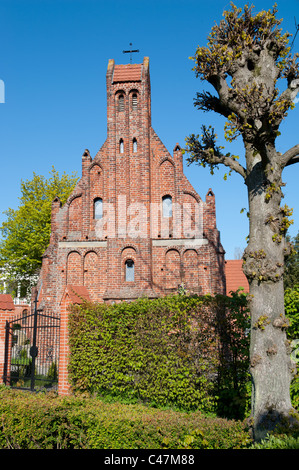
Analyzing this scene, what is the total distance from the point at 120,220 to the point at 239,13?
11940mm

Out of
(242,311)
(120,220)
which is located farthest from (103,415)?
(120,220)

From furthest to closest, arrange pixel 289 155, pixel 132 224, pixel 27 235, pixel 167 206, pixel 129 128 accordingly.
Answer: pixel 27 235 → pixel 129 128 → pixel 167 206 → pixel 132 224 → pixel 289 155

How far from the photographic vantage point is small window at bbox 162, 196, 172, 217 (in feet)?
60.3

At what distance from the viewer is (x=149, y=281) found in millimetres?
17422

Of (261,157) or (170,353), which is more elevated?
(261,157)

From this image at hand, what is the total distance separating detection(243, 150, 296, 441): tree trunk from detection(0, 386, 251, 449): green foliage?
0.51m

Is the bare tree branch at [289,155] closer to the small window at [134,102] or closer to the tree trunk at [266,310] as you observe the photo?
the tree trunk at [266,310]

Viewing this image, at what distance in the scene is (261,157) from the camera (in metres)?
6.27

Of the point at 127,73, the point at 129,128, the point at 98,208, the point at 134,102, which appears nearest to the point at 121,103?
the point at 134,102

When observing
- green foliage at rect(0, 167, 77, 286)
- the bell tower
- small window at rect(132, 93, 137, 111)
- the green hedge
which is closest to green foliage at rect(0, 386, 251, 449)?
the green hedge

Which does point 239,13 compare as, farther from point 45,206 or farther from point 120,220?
point 45,206

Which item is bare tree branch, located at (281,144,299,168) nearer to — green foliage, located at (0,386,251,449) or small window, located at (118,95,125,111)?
green foliage, located at (0,386,251,449)

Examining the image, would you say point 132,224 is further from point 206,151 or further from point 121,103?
point 206,151

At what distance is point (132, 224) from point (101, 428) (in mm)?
12752
